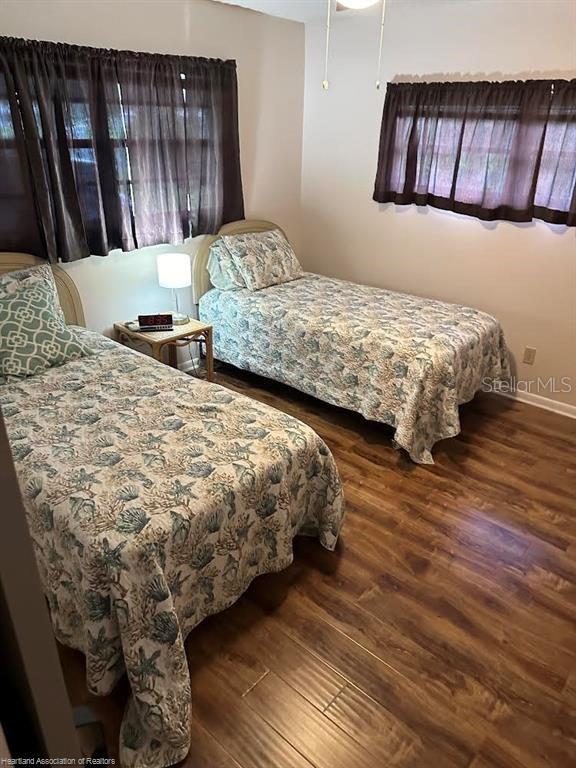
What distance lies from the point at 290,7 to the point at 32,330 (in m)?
2.72

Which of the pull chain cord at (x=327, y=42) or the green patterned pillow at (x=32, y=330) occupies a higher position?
the pull chain cord at (x=327, y=42)

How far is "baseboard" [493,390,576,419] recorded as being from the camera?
3498 mm

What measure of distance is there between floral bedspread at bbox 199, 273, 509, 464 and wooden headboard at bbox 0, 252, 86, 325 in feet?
3.06

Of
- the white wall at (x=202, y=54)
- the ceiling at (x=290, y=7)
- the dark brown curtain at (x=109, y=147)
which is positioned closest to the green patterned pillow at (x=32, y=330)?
the dark brown curtain at (x=109, y=147)

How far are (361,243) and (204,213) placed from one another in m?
1.31

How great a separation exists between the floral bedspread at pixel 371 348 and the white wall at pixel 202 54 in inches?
25.9

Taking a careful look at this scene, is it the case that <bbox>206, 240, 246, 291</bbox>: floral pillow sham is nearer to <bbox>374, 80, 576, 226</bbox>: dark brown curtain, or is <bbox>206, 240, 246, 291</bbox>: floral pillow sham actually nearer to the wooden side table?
the wooden side table

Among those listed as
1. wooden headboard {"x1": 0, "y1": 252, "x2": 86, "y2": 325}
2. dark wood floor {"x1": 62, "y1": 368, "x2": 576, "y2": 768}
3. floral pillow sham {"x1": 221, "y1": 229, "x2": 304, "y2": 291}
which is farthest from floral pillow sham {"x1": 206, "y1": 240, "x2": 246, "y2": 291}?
dark wood floor {"x1": 62, "y1": 368, "x2": 576, "y2": 768}

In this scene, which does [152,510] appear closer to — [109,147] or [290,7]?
[109,147]

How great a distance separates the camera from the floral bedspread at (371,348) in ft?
9.41

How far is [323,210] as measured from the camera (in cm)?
438

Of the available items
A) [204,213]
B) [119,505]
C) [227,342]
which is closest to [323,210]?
[204,213]

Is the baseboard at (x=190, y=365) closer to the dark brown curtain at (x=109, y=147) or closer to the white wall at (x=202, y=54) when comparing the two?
the white wall at (x=202, y=54)

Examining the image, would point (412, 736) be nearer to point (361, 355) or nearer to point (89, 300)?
point (361, 355)
